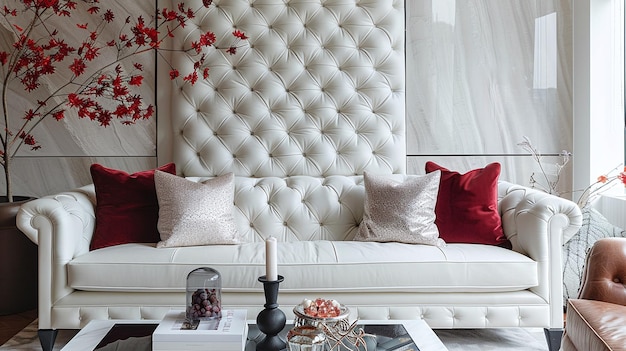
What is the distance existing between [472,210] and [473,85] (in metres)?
0.97

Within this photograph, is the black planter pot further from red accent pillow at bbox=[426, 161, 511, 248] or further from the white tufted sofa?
red accent pillow at bbox=[426, 161, 511, 248]

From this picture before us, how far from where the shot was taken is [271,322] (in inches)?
70.2

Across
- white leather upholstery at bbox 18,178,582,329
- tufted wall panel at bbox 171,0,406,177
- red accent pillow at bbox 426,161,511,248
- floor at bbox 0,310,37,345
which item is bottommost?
floor at bbox 0,310,37,345

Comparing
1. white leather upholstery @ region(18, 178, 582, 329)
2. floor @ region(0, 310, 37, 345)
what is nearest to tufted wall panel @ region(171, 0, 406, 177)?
white leather upholstery @ region(18, 178, 582, 329)

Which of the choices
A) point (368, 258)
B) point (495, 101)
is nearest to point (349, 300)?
point (368, 258)

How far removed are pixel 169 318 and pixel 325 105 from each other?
179cm

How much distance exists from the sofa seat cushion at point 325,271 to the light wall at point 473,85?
112 centimetres

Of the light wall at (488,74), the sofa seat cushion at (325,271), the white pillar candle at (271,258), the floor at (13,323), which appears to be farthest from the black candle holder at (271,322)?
the light wall at (488,74)

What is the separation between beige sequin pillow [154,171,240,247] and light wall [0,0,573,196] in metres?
0.76

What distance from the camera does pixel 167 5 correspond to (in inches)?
139

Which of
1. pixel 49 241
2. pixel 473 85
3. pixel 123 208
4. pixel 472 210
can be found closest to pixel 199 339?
pixel 49 241

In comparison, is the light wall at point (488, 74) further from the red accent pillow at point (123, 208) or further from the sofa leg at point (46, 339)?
the sofa leg at point (46, 339)

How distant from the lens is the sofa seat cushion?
2.53m

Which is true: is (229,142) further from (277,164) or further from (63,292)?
(63,292)
